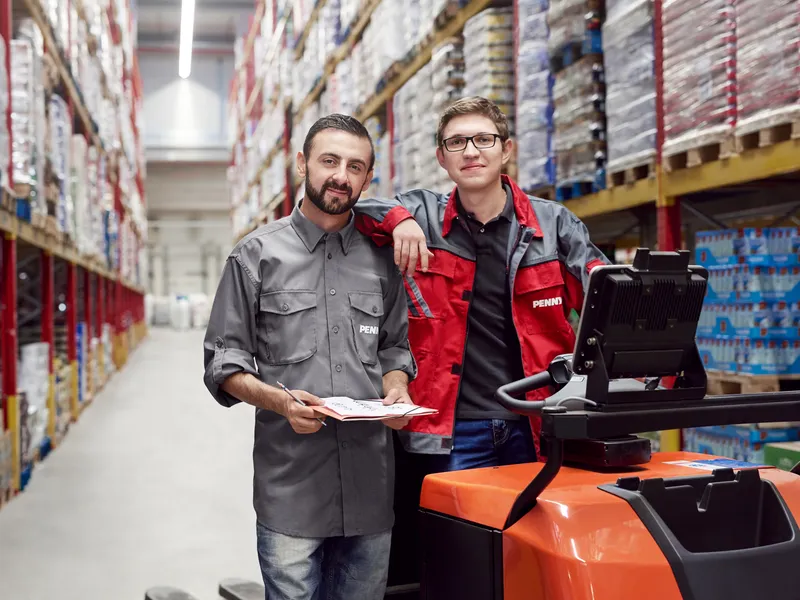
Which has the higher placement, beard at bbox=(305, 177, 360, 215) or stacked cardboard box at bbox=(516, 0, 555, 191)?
stacked cardboard box at bbox=(516, 0, 555, 191)

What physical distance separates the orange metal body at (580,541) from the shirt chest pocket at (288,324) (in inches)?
22.8

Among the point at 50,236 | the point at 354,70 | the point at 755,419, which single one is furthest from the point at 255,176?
the point at 755,419

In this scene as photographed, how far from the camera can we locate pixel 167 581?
413cm

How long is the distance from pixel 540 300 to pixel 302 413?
2.63 feet

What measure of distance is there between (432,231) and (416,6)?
4.57 metres

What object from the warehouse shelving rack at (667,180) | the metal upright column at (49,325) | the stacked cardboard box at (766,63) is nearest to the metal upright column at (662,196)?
the warehouse shelving rack at (667,180)

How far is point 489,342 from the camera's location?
95.1 inches

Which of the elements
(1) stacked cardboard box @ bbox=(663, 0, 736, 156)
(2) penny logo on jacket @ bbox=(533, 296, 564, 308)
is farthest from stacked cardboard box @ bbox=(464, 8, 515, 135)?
(2) penny logo on jacket @ bbox=(533, 296, 564, 308)

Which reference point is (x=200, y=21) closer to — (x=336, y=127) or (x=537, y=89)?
(x=537, y=89)

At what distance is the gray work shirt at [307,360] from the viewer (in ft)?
6.73

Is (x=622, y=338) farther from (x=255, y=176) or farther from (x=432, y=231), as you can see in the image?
(x=255, y=176)

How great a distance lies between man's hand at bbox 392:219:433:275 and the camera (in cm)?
220

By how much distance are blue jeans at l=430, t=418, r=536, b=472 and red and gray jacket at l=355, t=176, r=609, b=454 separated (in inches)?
2.8

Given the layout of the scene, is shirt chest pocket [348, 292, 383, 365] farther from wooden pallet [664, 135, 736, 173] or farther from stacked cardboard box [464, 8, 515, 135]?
stacked cardboard box [464, 8, 515, 135]
